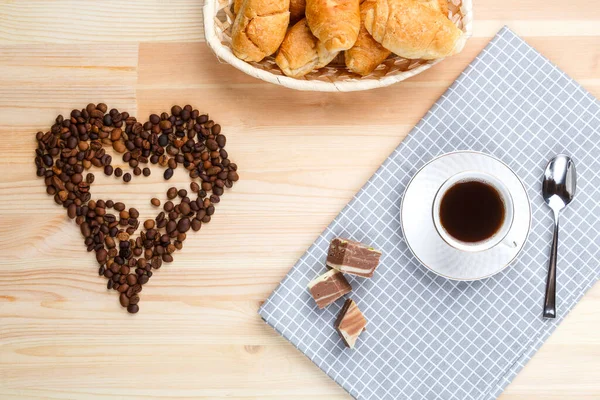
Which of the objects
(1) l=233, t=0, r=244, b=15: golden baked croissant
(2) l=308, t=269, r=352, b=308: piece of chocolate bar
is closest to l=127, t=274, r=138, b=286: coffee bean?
(2) l=308, t=269, r=352, b=308: piece of chocolate bar

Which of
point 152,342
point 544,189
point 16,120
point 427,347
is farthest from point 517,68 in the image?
point 16,120

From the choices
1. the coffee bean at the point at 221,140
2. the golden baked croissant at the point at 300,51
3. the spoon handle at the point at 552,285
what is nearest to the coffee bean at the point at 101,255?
the coffee bean at the point at 221,140

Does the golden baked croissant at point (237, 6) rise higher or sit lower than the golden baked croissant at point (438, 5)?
lower

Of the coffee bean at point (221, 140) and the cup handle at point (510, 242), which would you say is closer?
the cup handle at point (510, 242)

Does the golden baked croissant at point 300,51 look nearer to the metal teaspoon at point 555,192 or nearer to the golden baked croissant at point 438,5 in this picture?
the golden baked croissant at point 438,5

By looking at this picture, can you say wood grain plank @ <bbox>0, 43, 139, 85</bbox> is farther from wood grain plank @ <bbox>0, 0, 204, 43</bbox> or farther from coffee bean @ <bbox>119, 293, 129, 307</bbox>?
coffee bean @ <bbox>119, 293, 129, 307</bbox>

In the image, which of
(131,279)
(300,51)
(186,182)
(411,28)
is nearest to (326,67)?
(300,51)

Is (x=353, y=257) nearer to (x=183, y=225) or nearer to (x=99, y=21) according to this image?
(x=183, y=225)

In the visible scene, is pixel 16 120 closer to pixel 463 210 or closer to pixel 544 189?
pixel 463 210
